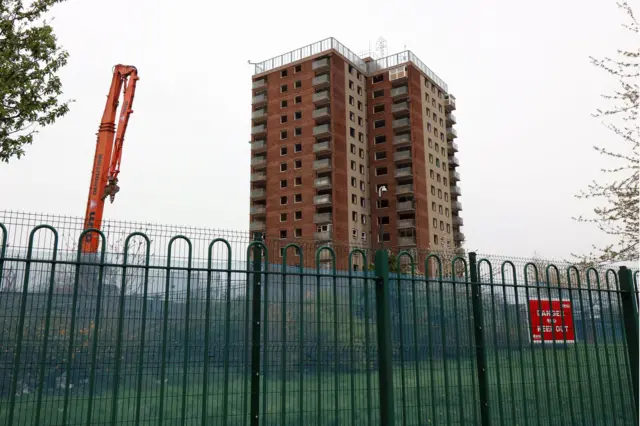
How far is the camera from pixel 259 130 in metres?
61.7

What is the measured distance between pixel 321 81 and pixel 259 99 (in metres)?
8.43

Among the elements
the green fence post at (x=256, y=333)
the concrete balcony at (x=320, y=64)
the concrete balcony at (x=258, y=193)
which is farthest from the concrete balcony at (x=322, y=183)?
the green fence post at (x=256, y=333)

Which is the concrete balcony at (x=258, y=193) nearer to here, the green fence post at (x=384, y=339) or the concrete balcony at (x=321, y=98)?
the concrete balcony at (x=321, y=98)

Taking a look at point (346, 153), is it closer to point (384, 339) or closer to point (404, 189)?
point (404, 189)

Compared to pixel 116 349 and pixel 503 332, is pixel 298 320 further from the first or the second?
pixel 503 332

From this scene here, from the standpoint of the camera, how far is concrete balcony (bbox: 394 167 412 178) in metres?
60.2

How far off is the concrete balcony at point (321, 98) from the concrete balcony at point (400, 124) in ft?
29.6

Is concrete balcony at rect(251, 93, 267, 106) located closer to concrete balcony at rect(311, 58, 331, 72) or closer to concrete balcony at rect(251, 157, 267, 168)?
concrete balcony at rect(251, 157, 267, 168)

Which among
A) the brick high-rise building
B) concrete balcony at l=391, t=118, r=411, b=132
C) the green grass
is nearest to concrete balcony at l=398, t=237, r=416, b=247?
the brick high-rise building

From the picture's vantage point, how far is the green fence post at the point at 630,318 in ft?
26.7

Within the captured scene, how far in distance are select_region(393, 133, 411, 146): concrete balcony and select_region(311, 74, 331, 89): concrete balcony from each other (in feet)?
33.8

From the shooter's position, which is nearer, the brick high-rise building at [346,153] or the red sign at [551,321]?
the red sign at [551,321]

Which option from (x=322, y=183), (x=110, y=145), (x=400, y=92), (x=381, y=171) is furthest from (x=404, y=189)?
(x=110, y=145)

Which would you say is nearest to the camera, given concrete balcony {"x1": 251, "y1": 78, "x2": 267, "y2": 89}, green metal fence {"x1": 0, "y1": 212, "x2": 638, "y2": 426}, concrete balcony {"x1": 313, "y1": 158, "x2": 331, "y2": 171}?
green metal fence {"x1": 0, "y1": 212, "x2": 638, "y2": 426}
